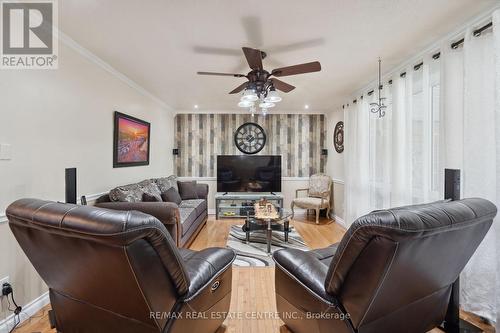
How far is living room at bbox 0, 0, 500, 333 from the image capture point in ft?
3.52

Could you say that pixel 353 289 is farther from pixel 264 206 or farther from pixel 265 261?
pixel 264 206

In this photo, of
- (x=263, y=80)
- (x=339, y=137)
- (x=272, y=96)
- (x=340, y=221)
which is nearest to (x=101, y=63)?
(x=263, y=80)

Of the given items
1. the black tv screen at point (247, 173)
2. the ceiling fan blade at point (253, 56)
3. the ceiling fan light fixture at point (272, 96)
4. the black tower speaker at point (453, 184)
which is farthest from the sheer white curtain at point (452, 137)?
the black tv screen at point (247, 173)

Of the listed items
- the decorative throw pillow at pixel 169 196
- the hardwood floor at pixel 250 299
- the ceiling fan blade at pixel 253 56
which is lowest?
the hardwood floor at pixel 250 299

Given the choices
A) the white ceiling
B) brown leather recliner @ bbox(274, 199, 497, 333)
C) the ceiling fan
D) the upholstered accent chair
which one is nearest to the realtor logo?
the white ceiling

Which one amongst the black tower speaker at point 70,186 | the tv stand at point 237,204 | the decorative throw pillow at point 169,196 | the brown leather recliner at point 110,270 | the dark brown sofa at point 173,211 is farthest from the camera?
the tv stand at point 237,204

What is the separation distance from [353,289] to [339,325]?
0.79 feet

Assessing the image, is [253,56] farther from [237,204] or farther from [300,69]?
[237,204]

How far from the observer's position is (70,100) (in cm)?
234

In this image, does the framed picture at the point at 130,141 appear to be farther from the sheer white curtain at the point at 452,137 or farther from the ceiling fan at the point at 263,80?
the sheer white curtain at the point at 452,137

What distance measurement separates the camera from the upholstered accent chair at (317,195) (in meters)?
4.66

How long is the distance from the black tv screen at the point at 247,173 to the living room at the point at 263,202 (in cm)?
135

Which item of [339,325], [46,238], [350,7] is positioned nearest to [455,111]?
[350,7]

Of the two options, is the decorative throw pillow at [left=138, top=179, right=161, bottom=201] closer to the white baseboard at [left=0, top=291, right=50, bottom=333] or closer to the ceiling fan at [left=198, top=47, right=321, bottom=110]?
the white baseboard at [left=0, top=291, right=50, bottom=333]
